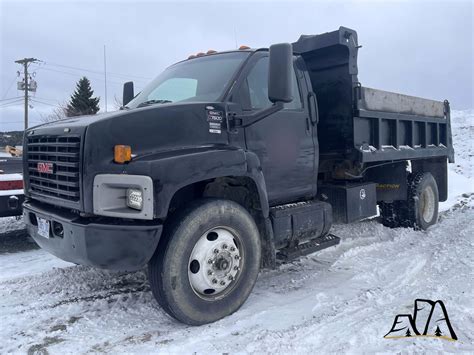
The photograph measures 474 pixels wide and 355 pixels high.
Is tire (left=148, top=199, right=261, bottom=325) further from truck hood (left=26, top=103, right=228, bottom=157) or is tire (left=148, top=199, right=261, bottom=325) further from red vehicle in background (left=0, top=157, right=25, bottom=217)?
red vehicle in background (left=0, top=157, right=25, bottom=217)

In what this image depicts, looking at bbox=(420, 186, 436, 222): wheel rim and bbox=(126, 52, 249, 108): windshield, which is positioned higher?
bbox=(126, 52, 249, 108): windshield

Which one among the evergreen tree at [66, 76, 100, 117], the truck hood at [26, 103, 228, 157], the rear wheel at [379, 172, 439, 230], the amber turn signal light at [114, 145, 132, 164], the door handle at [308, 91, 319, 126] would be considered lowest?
the rear wheel at [379, 172, 439, 230]

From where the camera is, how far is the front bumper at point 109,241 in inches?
120

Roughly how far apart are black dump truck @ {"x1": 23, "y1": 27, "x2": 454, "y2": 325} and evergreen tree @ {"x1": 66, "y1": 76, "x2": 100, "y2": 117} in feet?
107

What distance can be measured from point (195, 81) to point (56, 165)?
5.31 feet

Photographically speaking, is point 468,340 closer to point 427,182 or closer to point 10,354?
point 10,354

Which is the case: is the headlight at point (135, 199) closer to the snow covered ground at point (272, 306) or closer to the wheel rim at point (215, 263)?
the wheel rim at point (215, 263)

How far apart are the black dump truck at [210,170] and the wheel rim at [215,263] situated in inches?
0.4

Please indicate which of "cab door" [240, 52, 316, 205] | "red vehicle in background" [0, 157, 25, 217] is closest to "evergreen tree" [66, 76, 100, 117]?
"red vehicle in background" [0, 157, 25, 217]

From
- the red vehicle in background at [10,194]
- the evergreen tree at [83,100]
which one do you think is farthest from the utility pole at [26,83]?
the red vehicle in background at [10,194]

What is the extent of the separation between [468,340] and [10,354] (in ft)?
10.9

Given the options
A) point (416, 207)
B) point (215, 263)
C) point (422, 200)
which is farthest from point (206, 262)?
point (422, 200)

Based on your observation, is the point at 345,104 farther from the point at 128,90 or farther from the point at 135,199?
the point at 135,199

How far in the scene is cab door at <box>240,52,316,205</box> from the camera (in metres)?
4.09
